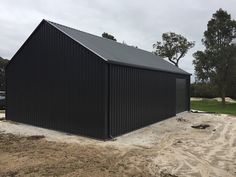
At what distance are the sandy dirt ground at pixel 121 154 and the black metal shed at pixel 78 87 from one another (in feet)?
2.16

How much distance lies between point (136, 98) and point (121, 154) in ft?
14.0

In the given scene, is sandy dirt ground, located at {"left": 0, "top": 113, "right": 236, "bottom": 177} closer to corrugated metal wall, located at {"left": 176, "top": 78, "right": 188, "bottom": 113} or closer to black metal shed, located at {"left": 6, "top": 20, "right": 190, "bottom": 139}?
black metal shed, located at {"left": 6, "top": 20, "right": 190, "bottom": 139}

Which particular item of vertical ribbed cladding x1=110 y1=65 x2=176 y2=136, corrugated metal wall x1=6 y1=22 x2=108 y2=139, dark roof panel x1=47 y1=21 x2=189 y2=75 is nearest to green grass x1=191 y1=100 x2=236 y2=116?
vertical ribbed cladding x1=110 y1=65 x2=176 y2=136

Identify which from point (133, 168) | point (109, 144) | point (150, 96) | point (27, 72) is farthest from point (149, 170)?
point (27, 72)

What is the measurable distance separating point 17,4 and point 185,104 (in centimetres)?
1254

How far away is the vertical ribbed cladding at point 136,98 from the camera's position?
1030 cm

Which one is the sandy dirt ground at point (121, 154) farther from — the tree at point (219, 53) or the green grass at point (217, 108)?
the tree at point (219, 53)

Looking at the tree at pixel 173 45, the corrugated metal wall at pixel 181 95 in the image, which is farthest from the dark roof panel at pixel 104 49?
the tree at pixel 173 45

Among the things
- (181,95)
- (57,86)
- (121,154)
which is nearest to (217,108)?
(181,95)

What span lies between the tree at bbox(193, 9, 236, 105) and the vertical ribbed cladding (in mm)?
13967

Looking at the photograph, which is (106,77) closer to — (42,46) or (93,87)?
(93,87)

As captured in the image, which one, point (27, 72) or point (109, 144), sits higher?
point (27, 72)

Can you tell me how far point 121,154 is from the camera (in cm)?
789

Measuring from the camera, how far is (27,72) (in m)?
13.0
